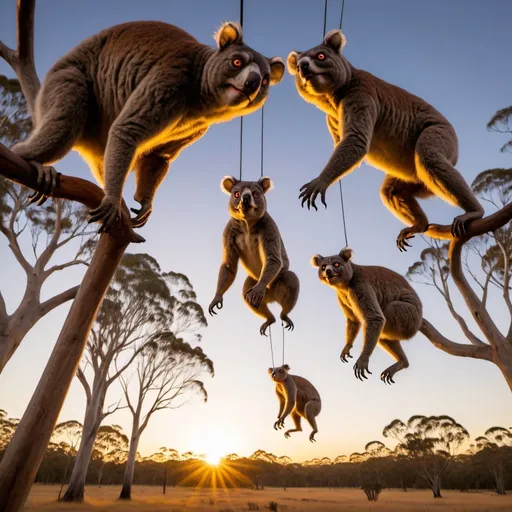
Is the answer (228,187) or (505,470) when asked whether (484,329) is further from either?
(505,470)

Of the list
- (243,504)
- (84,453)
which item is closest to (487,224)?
(84,453)

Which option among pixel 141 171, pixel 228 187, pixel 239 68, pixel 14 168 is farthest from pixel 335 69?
pixel 14 168

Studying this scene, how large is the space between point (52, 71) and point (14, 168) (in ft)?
3.28

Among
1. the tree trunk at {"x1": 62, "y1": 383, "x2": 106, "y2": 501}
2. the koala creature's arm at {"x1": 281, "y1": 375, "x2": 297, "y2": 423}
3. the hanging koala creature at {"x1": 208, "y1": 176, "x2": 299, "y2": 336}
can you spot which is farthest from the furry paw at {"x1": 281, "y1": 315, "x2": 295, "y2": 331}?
the tree trunk at {"x1": 62, "y1": 383, "x2": 106, "y2": 501}

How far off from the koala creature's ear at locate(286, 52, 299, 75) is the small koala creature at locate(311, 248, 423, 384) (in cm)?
152

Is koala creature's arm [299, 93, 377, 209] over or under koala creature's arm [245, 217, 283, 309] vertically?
over

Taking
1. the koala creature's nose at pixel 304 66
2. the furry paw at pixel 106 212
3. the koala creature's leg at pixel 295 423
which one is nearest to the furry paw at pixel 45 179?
the furry paw at pixel 106 212

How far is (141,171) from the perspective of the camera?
11.2 feet

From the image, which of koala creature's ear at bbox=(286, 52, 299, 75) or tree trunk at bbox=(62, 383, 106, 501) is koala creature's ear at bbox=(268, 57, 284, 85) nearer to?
koala creature's ear at bbox=(286, 52, 299, 75)

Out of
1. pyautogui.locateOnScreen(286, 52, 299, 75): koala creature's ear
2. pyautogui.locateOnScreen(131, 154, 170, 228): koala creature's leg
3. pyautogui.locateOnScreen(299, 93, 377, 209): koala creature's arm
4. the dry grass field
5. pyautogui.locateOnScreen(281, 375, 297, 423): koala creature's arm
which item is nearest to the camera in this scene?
pyautogui.locateOnScreen(299, 93, 377, 209): koala creature's arm

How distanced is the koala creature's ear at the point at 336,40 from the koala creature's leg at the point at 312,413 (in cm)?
392

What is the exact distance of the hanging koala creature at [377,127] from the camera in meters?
2.71

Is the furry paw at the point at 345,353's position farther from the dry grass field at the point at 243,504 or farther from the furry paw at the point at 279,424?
the dry grass field at the point at 243,504

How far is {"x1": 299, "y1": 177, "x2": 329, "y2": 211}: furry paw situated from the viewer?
2326mm
